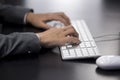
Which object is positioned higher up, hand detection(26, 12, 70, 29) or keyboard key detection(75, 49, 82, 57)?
hand detection(26, 12, 70, 29)

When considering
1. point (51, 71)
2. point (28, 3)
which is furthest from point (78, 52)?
point (28, 3)

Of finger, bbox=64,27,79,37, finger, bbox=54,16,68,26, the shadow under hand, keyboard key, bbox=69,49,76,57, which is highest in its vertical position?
finger, bbox=54,16,68,26

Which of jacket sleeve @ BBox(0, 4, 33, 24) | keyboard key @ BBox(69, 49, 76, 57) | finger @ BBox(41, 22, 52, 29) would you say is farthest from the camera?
jacket sleeve @ BBox(0, 4, 33, 24)

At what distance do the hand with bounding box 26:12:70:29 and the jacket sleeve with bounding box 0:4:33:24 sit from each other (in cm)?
4

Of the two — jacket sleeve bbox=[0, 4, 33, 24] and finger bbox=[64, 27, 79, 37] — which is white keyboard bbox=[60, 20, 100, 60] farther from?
jacket sleeve bbox=[0, 4, 33, 24]

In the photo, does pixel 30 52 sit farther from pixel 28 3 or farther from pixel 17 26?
pixel 28 3

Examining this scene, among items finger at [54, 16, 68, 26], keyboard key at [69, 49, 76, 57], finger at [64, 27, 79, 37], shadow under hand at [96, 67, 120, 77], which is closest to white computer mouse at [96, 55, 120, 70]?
shadow under hand at [96, 67, 120, 77]

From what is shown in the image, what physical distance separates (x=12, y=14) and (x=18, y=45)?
0.41 metres

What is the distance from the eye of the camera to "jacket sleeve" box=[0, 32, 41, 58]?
43.9 inches

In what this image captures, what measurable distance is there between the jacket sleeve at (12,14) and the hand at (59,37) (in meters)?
0.31

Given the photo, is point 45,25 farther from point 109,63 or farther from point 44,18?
point 109,63

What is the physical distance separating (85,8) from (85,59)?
62 centimetres

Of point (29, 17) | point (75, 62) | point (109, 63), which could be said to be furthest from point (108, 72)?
point (29, 17)

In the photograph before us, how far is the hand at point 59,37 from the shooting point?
1.16 metres
